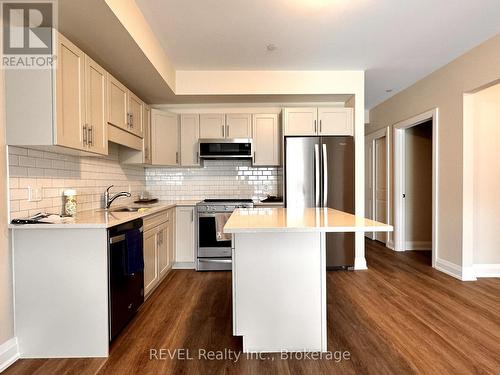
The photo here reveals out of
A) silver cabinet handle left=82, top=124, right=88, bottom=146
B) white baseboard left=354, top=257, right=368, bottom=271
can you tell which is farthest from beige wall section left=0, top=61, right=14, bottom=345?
white baseboard left=354, top=257, right=368, bottom=271

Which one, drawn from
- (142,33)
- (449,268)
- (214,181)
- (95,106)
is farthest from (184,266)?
(449,268)

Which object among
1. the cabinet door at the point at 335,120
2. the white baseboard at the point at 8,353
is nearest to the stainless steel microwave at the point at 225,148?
the cabinet door at the point at 335,120

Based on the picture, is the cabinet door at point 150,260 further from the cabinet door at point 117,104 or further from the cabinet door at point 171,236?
the cabinet door at point 117,104

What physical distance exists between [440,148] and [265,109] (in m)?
2.42

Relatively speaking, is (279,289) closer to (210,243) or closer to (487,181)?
(210,243)

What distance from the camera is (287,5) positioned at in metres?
2.34

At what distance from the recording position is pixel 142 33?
8.15 ft

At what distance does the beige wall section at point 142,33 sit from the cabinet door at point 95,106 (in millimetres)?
429

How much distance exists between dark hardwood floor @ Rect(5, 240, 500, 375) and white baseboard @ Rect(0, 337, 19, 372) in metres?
0.05

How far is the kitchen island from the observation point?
6.15ft

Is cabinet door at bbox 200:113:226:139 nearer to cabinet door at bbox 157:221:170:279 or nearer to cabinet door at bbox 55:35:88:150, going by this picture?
cabinet door at bbox 157:221:170:279

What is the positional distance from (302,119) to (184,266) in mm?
2567

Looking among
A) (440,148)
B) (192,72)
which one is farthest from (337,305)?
(192,72)

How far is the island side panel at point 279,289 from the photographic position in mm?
1874
